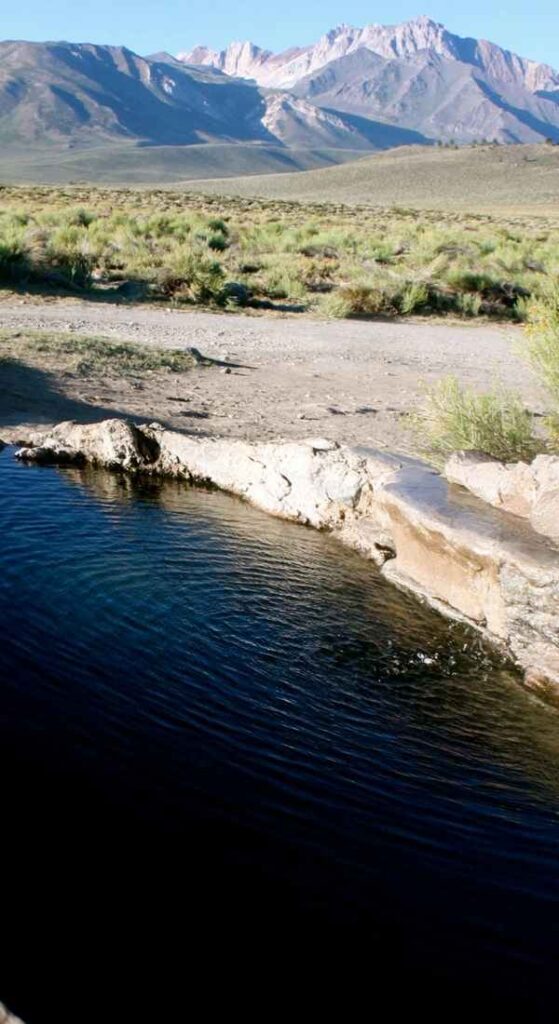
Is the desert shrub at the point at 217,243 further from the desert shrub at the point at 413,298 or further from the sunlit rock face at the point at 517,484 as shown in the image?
the sunlit rock face at the point at 517,484

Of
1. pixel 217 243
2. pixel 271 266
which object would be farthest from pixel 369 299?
pixel 217 243

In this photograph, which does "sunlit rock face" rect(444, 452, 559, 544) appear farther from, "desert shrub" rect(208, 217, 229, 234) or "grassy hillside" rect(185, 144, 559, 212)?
"grassy hillside" rect(185, 144, 559, 212)

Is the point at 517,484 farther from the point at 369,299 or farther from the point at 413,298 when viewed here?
the point at 413,298

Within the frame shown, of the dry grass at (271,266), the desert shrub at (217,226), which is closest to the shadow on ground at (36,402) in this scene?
the dry grass at (271,266)

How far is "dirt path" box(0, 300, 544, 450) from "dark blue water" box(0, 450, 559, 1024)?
14.1 ft

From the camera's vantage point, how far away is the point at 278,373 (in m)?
15.2

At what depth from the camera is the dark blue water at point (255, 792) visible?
3641 mm

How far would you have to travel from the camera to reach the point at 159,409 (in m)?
12.4

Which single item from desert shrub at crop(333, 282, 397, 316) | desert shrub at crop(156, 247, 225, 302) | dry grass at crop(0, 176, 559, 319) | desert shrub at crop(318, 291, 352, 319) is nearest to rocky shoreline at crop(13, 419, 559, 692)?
dry grass at crop(0, 176, 559, 319)

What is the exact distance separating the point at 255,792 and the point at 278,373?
11055mm

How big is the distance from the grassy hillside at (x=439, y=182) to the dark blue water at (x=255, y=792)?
8067cm

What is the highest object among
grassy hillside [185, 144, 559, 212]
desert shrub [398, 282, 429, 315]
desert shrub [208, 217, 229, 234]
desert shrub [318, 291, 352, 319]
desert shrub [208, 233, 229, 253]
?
grassy hillside [185, 144, 559, 212]

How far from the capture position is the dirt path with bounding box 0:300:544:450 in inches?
476

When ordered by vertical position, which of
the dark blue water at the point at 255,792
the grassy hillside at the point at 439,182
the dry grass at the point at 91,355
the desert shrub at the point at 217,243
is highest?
the grassy hillside at the point at 439,182
